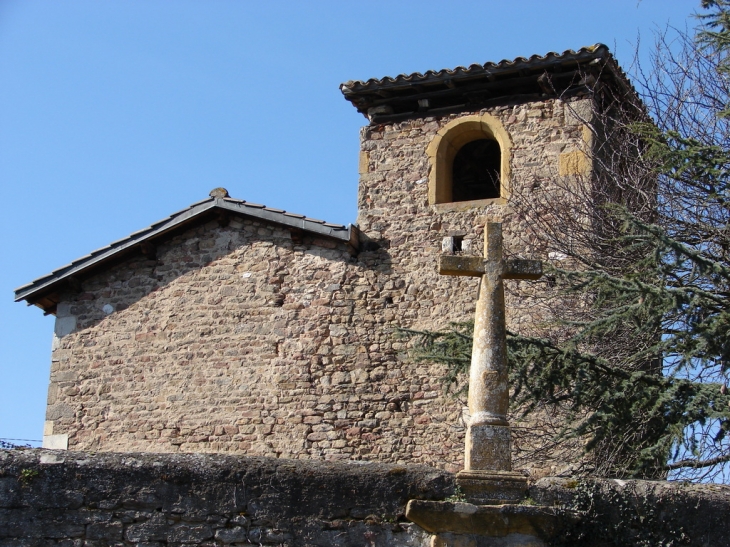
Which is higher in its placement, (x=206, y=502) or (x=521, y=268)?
(x=521, y=268)

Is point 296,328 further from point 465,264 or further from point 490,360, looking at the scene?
point 490,360

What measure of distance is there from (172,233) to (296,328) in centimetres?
205

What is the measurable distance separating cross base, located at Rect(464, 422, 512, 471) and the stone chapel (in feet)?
19.1

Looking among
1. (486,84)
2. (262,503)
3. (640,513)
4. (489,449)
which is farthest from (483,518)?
(486,84)

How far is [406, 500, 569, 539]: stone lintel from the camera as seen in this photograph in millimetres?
5668

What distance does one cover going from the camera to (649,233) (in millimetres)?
8844

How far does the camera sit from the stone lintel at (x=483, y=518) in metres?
5.67

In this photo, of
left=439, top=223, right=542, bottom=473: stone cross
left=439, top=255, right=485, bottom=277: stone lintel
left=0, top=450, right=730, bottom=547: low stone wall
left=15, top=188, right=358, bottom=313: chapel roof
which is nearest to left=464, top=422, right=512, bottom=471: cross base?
left=439, top=223, right=542, bottom=473: stone cross

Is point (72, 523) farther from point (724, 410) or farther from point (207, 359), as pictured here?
point (207, 359)

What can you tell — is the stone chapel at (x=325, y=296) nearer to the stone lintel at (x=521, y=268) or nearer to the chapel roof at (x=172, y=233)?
the chapel roof at (x=172, y=233)

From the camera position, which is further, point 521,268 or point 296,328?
point 296,328

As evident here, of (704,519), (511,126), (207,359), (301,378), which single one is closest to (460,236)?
(511,126)

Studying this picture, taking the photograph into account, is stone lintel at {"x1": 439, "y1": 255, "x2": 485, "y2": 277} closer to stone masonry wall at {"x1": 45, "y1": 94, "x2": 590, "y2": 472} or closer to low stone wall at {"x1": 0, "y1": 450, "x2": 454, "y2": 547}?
low stone wall at {"x1": 0, "y1": 450, "x2": 454, "y2": 547}

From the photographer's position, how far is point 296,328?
12586 millimetres
